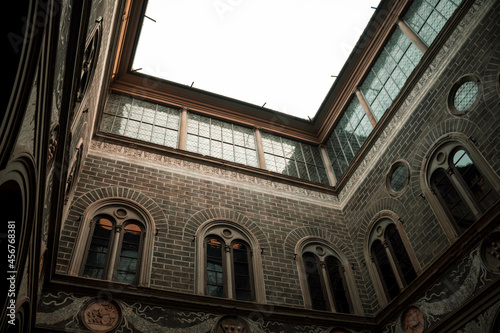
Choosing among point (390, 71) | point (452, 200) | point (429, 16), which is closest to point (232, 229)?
point (452, 200)

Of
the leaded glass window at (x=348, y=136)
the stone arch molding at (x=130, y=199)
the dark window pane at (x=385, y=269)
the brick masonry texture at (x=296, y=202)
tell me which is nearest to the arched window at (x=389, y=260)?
the dark window pane at (x=385, y=269)

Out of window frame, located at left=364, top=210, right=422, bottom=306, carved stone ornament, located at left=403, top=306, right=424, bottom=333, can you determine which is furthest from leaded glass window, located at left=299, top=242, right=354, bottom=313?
carved stone ornament, located at left=403, top=306, right=424, bottom=333

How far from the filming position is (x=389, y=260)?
8750 mm

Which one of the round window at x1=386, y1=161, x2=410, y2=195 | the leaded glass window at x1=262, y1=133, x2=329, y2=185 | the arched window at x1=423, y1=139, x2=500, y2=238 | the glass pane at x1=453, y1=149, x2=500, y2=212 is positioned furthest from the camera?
the leaded glass window at x1=262, y1=133, x2=329, y2=185

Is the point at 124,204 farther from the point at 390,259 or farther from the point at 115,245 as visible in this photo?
the point at 390,259

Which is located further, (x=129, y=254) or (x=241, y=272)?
(x=241, y=272)

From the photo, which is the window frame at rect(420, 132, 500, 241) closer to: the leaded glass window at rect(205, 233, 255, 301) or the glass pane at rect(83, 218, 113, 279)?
the leaded glass window at rect(205, 233, 255, 301)

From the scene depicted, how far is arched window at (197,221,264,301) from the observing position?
783cm

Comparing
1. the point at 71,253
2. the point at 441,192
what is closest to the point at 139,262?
the point at 71,253

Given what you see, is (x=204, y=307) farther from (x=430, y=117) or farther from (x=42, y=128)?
(x=430, y=117)

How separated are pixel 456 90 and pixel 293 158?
5.58m

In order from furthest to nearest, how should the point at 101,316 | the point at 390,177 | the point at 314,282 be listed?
the point at 390,177 → the point at 314,282 → the point at 101,316

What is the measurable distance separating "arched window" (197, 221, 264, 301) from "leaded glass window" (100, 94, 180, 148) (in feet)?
10.9

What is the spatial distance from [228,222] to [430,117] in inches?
195
